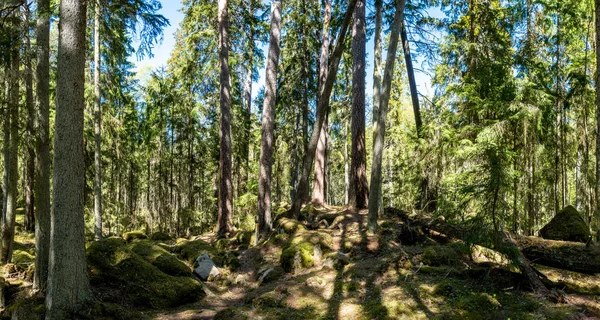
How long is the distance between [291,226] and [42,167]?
23.5 ft

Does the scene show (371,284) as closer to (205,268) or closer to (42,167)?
(205,268)

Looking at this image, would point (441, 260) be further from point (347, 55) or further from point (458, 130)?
point (347, 55)

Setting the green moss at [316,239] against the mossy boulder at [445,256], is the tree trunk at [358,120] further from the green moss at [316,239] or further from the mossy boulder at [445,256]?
the mossy boulder at [445,256]

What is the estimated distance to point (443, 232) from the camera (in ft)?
29.6

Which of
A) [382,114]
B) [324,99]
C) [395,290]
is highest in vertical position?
[324,99]

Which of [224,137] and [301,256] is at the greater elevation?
[224,137]

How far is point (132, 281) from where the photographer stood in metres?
7.68

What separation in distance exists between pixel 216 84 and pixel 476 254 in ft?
56.8

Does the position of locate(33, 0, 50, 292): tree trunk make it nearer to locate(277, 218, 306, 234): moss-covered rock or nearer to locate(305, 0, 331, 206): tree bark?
locate(277, 218, 306, 234): moss-covered rock

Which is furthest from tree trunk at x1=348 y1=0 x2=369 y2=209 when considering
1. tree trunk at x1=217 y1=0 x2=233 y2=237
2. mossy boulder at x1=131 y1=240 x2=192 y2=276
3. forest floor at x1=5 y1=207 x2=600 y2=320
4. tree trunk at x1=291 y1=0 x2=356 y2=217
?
Result: mossy boulder at x1=131 y1=240 x2=192 y2=276

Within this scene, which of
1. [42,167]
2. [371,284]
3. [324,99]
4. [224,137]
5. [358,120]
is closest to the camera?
[371,284]

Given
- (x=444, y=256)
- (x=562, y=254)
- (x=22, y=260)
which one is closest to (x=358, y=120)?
(x=444, y=256)

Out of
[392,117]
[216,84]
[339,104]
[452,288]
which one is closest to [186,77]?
[216,84]

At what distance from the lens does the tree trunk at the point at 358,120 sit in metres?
12.9
